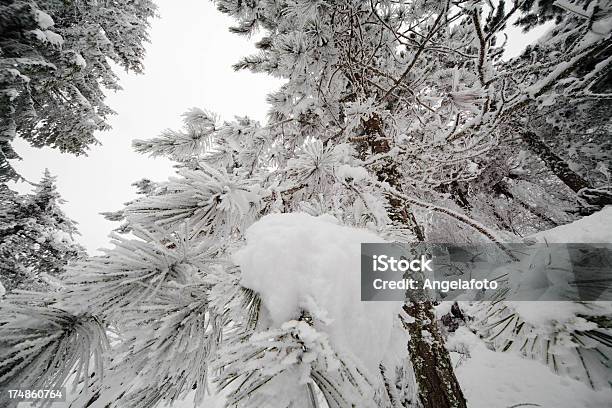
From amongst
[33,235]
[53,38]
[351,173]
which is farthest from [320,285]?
[33,235]

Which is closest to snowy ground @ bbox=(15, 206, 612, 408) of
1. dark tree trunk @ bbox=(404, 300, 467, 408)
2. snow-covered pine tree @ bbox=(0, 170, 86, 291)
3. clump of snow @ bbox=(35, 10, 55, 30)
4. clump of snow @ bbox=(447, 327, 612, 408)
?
clump of snow @ bbox=(447, 327, 612, 408)

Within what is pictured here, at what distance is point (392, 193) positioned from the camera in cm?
189

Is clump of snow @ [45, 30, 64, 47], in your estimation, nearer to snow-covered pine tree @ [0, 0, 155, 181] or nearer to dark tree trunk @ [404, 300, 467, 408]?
snow-covered pine tree @ [0, 0, 155, 181]

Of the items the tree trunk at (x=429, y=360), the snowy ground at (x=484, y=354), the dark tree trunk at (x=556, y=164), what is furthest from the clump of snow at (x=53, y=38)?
the dark tree trunk at (x=556, y=164)

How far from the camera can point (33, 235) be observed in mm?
6727

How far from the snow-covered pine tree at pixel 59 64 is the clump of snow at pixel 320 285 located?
20.9 feet

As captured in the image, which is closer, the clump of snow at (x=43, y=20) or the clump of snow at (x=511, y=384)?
the clump of snow at (x=43, y=20)

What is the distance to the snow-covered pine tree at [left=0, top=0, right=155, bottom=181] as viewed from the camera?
181 inches

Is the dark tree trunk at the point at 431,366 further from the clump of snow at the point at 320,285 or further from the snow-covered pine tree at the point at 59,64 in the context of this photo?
the snow-covered pine tree at the point at 59,64

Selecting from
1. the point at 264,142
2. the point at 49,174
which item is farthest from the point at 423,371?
the point at 49,174

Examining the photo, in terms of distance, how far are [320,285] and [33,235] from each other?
9130mm

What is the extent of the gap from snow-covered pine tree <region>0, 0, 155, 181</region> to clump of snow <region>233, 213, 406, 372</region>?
636 centimetres

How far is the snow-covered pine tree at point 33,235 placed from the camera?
6462mm

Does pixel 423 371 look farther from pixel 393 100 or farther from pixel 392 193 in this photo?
pixel 393 100
